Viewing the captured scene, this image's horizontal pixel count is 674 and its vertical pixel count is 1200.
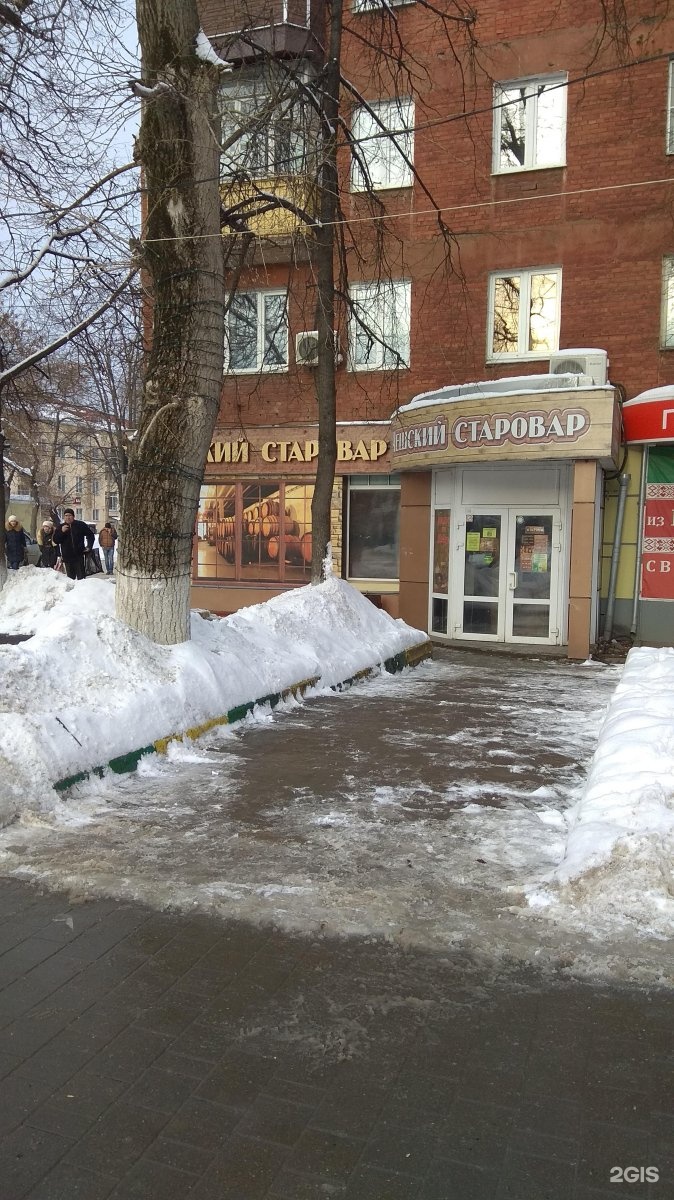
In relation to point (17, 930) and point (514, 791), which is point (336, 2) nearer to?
point (514, 791)

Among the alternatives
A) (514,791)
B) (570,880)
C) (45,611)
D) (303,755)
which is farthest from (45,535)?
(570,880)

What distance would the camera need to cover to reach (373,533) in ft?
51.0

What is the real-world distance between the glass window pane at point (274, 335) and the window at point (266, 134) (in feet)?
15.5

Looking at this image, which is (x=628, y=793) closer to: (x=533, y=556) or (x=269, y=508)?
(x=533, y=556)

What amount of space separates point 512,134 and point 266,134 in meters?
6.36

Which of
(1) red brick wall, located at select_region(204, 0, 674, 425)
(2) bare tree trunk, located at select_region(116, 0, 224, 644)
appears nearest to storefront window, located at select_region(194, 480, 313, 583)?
(1) red brick wall, located at select_region(204, 0, 674, 425)

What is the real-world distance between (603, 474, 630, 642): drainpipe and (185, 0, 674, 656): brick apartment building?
4 cm

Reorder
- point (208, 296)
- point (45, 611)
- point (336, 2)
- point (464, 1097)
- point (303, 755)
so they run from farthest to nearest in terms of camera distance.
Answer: point (336, 2)
point (45, 611)
point (208, 296)
point (303, 755)
point (464, 1097)

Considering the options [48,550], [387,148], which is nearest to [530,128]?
[387,148]

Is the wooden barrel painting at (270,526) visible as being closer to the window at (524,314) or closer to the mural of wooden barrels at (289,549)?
the mural of wooden barrels at (289,549)

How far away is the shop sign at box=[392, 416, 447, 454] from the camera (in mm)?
12217

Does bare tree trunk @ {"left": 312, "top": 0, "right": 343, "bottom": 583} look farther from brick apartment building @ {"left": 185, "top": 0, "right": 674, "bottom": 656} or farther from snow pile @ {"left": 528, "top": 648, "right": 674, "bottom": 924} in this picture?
snow pile @ {"left": 528, "top": 648, "right": 674, "bottom": 924}

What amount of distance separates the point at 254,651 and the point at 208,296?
10.4 feet

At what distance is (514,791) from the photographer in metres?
5.40
